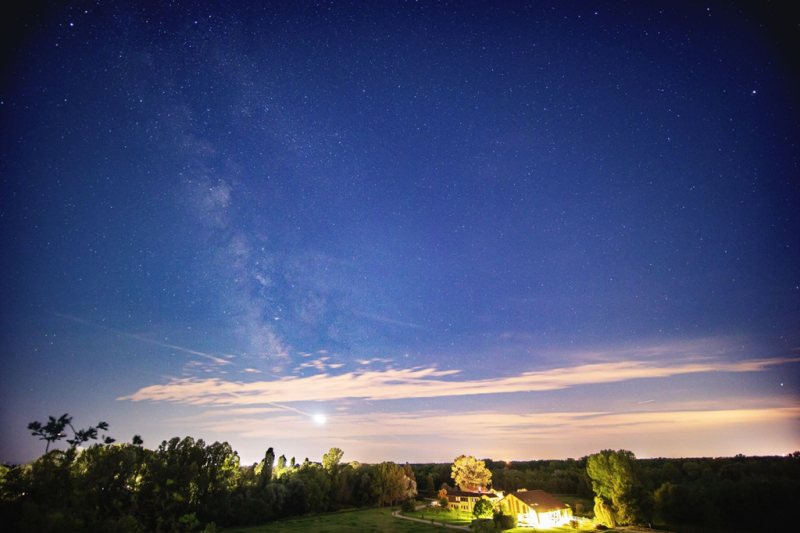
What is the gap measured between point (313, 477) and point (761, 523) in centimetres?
7516

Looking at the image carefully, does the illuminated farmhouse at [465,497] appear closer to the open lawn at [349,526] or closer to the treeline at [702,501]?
the treeline at [702,501]

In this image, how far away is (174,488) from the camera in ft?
157

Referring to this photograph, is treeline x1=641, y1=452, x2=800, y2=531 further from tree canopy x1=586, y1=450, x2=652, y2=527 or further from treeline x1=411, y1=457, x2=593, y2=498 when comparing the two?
treeline x1=411, y1=457, x2=593, y2=498

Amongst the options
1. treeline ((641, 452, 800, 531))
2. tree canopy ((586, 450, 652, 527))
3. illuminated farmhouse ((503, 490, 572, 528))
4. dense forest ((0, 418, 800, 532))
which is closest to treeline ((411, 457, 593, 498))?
dense forest ((0, 418, 800, 532))

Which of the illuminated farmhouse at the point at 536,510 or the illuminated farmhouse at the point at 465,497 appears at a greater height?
the illuminated farmhouse at the point at 536,510

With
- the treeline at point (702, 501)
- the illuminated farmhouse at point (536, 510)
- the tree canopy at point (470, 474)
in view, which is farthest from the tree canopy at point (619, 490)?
the tree canopy at point (470, 474)

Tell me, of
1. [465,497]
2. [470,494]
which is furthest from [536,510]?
[465,497]

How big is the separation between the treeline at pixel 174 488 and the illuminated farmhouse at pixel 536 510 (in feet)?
124

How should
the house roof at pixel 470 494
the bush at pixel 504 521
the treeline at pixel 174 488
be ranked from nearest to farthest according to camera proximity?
the treeline at pixel 174 488 < the bush at pixel 504 521 < the house roof at pixel 470 494

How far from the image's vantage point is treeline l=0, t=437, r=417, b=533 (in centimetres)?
2828

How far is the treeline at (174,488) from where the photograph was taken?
92.8 ft

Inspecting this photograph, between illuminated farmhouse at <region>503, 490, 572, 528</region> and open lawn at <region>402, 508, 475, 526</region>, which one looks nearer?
illuminated farmhouse at <region>503, 490, 572, 528</region>

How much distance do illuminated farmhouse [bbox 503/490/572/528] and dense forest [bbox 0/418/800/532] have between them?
6.04m

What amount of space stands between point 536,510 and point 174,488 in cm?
4885
